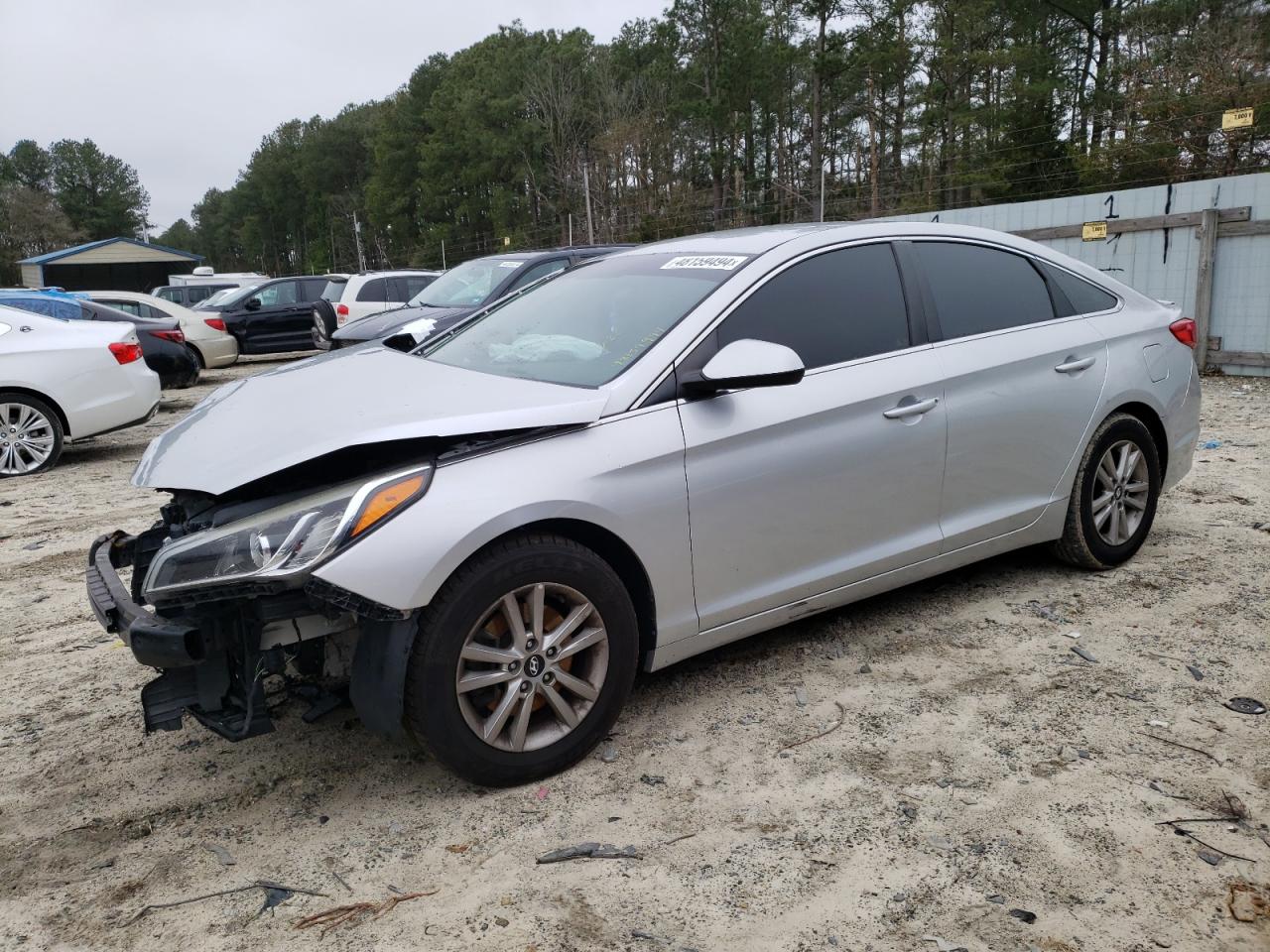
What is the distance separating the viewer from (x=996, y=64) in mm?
29312

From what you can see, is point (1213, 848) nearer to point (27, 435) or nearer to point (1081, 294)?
point (1081, 294)

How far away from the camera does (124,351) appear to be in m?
8.92

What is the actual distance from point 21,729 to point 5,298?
11.0m

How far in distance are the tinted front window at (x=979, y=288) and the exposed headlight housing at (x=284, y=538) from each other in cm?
239

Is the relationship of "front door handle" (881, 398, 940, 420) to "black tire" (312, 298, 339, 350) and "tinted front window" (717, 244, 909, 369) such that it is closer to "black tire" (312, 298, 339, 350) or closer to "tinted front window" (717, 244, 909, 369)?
"tinted front window" (717, 244, 909, 369)

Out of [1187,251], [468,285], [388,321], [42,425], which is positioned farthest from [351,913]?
[1187,251]

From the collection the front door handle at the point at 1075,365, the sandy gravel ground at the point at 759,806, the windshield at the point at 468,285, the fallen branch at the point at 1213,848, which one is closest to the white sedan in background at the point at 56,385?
the windshield at the point at 468,285

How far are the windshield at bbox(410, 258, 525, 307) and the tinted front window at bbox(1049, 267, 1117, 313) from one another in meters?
6.39

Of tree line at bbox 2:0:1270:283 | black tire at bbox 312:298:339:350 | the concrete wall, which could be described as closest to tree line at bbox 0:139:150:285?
tree line at bbox 2:0:1270:283

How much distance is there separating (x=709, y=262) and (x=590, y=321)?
51 cm

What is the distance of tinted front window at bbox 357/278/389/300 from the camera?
16.1m

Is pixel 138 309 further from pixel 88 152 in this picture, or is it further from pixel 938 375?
pixel 88 152

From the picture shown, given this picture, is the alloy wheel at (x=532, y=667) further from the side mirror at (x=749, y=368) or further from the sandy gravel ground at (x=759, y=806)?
the side mirror at (x=749, y=368)

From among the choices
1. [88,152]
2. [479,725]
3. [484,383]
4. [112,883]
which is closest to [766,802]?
[479,725]
